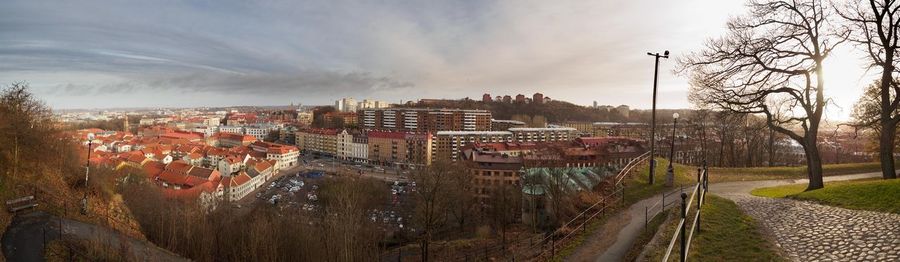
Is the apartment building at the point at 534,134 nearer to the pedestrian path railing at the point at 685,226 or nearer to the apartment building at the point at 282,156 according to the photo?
the apartment building at the point at 282,156

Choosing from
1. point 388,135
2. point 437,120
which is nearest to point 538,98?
point 437,120

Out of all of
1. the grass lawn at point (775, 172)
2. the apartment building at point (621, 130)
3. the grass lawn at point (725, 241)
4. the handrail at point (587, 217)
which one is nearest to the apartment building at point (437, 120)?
the apartment building at point (621, 130)

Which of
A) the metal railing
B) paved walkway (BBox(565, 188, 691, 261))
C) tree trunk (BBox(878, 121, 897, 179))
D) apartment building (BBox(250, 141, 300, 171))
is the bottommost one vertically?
apartment building (BBox(250, 141, 300, 171))

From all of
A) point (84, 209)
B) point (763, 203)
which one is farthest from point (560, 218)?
point (84, 209)

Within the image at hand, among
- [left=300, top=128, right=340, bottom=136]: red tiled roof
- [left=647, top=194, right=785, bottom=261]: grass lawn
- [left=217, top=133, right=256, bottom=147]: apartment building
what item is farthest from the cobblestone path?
[left=217, top=133, right=256, bottom=147]: apartment building

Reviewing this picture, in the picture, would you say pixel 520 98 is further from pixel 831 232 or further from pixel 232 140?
pixel 831 232

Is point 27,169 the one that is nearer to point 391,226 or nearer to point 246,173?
point 391,226

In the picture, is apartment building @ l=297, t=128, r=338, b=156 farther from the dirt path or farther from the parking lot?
the dirt path
